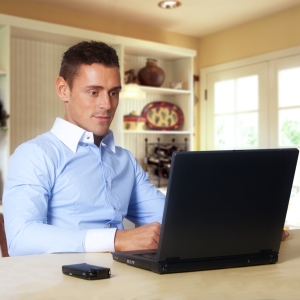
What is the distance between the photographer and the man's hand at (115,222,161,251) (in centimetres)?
124

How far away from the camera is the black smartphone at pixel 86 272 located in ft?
3.16

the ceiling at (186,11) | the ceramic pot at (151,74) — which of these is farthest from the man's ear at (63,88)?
the ceramic pot at (151,74)

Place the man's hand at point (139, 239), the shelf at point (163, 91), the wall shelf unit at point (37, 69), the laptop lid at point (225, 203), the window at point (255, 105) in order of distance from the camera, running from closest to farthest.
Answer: the laptop lid at point (225, 203) → the man's hand at point (139, 239) → the wall shelf unit at point (37, 69) → the window at point (255, 105) → the shelf at point (163, 91)

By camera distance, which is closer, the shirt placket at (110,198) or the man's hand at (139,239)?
the man's hand at (139,239)

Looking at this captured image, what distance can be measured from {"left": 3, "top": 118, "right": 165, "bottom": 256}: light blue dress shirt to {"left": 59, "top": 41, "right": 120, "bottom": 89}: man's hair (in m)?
0.19

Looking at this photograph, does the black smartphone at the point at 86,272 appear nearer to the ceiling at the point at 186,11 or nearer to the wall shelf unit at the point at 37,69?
the wall shelf unit at the point at 37,69

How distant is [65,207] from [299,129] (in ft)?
9.77

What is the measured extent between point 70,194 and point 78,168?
10cm

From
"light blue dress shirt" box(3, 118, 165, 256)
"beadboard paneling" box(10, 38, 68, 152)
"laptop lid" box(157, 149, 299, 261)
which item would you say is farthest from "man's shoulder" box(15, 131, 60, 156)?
"beadboard paneling" box(10, 38, 68, 152)

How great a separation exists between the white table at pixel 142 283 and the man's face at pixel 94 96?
616 mm

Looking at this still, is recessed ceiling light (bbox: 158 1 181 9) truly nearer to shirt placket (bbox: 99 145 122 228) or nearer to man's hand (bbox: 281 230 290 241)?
shirt placket (bbox: 99 145 122 228)

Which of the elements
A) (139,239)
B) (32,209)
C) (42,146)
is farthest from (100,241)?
(42,146)

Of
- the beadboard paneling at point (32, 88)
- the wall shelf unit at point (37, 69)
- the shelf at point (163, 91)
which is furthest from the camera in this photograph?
the shelf at point (163, 91)

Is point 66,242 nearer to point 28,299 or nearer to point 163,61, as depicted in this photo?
point 28,299
